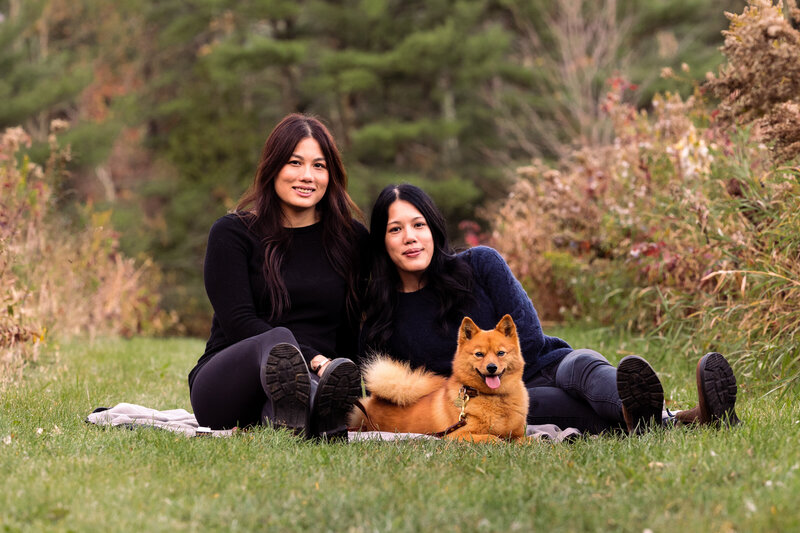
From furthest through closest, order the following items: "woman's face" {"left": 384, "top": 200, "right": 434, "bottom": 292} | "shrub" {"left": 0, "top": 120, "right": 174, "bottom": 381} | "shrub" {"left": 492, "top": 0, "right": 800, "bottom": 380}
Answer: "shrub" {"left": 0, "top": 120, "right": 174, "bottom": 381} → "shrub" {"left": 492, "top": 0, "right": 800, "bottom": 380} → "woman's face" {"left": 384, "top": 200, "right": 434, "bottom": 292}

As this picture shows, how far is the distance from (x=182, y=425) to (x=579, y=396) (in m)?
2.03

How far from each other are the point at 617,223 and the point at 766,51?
8.20ft

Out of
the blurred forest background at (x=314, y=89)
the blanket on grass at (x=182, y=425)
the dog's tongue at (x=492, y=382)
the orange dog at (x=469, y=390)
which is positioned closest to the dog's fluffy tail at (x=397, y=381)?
the orange dog at (x=469, y=390)

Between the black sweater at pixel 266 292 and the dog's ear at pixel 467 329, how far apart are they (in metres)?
0.80

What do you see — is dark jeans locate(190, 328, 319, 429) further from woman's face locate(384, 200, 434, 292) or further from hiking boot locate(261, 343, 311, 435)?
woman's face locate(384, 200, 434, 292)

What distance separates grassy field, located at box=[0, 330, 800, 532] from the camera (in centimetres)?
267

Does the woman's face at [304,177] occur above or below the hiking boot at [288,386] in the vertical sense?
above

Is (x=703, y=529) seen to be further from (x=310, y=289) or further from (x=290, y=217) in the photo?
(x=290, y=217)

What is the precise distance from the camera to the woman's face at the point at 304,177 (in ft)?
14.5

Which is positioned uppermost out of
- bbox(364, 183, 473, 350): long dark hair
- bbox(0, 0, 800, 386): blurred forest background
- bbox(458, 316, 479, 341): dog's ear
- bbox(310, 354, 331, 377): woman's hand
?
bbox(0, 0, 800, 386): blurred forest background

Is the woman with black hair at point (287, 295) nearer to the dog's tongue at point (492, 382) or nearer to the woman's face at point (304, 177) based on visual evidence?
the woman's face at point (304, 177)

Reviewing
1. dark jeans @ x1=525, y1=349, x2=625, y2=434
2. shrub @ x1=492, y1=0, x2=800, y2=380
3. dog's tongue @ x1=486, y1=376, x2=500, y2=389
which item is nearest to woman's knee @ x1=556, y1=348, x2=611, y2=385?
dark jeans @ x1=525, y1=349, x2=625, y2=434

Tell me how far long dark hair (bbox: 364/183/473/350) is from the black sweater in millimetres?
156

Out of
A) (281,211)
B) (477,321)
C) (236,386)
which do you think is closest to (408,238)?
(477,321)
